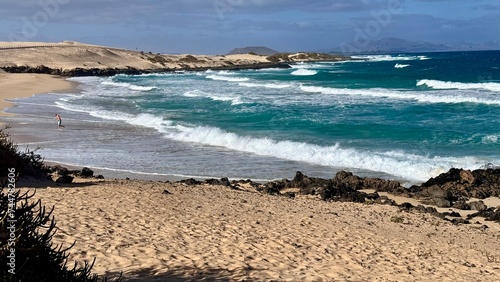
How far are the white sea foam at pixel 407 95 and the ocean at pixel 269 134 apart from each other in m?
0.15

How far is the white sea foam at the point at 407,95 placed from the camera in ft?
124

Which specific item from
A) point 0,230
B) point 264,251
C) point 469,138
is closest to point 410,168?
point 469,138

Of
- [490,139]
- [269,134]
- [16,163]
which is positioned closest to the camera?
[16,163]

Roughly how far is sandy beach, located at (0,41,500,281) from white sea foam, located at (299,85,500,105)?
26.8 m

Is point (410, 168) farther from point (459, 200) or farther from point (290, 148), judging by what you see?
point (290, 148)

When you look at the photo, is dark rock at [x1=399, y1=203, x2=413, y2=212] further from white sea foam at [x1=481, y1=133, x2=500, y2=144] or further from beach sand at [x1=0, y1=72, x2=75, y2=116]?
beach sand at [x1=0, y1=72, x2=75, y2=116]

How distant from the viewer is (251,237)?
31.0 feet

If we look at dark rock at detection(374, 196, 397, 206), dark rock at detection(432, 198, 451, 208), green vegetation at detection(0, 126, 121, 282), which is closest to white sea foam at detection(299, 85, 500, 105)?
dark rock at detection(432, 198, 451, 208)

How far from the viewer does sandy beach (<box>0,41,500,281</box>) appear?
7.68m

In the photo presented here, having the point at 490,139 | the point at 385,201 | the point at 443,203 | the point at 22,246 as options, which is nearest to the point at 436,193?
the point at 443,203

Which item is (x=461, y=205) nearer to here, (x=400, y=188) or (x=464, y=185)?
(x=464, y=185)

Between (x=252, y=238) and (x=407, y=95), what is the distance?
117 ft

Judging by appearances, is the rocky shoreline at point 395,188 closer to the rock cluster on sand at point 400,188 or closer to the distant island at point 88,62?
the rock cluster on sand at point 400,188

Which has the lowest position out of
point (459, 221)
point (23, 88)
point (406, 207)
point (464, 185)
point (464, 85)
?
point (459, 221)
